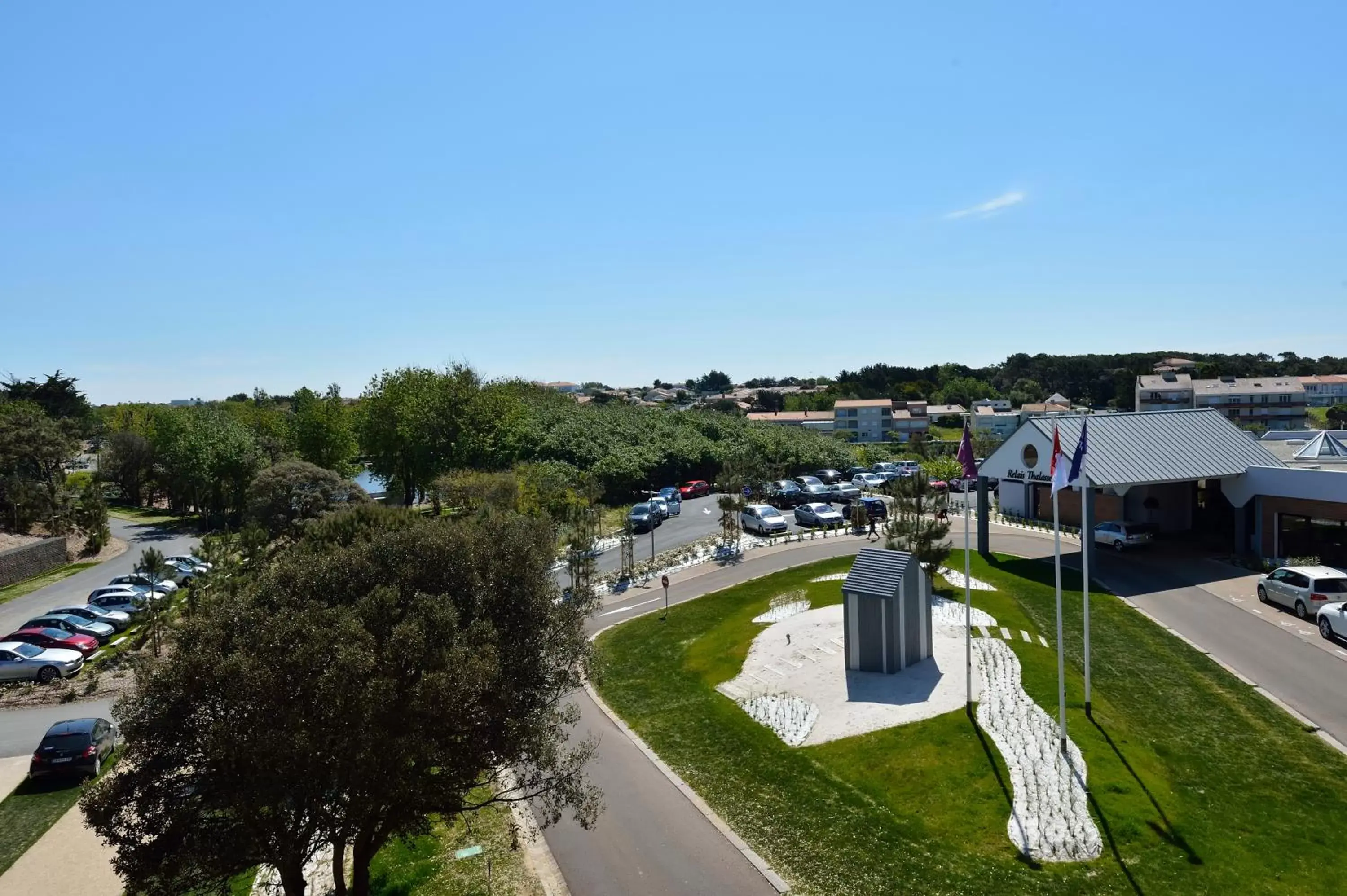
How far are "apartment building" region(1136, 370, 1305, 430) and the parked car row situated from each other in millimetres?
99213

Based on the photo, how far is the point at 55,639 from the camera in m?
27.3

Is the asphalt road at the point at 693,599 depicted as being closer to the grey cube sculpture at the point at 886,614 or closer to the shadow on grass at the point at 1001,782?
the shadow on grass at the point at 1001,782

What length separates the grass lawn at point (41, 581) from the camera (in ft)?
124

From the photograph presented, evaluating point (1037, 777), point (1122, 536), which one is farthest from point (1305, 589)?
point (1037, 777)

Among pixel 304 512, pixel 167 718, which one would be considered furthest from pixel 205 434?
pixel 167 718

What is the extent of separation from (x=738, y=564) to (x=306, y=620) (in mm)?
27998

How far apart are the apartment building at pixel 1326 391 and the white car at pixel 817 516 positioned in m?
108

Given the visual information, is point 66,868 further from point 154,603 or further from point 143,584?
point 143,584

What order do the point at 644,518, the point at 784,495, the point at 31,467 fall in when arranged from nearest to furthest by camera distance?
the point at 644,518, the point at 784,495, the point at 31,467

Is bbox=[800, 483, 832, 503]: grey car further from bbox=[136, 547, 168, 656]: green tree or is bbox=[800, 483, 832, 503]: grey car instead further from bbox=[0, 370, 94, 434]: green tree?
bbox=[0, 370, 94, 434]: green tree

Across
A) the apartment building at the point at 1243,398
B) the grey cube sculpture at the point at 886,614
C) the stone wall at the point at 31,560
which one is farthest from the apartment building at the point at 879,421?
the grey cube sculpture at the point at 886,614

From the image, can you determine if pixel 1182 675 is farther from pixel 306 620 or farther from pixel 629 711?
pixel 306 620

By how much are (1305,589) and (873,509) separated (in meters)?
20.4

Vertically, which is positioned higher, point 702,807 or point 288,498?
point 288,498
